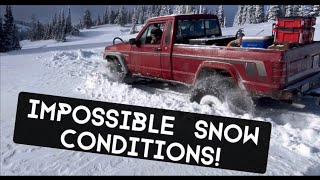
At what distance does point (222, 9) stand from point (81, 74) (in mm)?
65950

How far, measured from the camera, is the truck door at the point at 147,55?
7145 mm

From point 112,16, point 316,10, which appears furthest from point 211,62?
point 112,16

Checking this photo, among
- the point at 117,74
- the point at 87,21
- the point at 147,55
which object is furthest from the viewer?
the point at 87,21

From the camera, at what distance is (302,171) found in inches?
152

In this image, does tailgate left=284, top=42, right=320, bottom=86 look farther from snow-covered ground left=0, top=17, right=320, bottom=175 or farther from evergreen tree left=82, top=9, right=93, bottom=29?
evergreen tree left=82, top=9, right=93, bottom=29

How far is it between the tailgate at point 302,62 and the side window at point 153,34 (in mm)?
2838

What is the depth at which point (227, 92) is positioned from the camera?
5875mm

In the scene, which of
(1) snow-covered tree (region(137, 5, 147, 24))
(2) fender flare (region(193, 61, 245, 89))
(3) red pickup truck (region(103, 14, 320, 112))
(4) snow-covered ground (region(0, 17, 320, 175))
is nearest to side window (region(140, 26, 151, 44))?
(3) red pickup truck (region(103, 14, 320, 112))

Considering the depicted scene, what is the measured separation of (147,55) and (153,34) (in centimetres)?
48

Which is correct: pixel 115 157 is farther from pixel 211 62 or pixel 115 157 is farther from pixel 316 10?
pixel 316 10

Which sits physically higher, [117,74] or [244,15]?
[244,15]

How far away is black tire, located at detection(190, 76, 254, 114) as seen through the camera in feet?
18.9

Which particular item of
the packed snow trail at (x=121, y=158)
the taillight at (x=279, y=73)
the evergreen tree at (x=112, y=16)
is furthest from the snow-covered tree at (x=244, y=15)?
the evergreen tree at (x=112, y=16)
